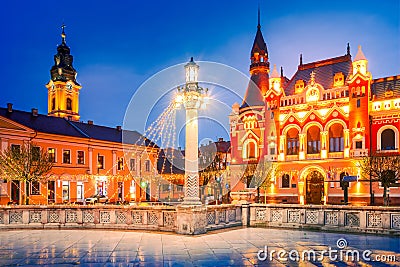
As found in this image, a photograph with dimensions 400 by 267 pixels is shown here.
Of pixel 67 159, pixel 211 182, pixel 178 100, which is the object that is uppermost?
pixel 178 100

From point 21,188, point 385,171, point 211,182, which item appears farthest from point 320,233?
point 211,182

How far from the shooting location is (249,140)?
157 feet

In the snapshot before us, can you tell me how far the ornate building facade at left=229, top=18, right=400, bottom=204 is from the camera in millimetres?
38000

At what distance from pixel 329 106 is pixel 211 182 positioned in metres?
17.2

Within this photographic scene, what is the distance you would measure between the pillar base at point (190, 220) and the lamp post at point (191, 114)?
575mm

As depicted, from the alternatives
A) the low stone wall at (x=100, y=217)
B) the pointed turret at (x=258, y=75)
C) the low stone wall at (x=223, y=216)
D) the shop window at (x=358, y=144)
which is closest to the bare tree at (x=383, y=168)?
the shop window at (x=358, y=144)

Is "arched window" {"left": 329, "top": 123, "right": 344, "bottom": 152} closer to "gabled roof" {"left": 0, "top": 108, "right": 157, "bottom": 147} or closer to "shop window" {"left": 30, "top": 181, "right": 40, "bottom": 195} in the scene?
"gabled roof" {"left": 0, "top": 108, "right": 157, "bottom": 147}

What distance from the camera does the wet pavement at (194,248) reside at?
959 centimetres

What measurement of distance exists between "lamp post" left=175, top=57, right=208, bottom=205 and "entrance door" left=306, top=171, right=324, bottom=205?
94.3 feet

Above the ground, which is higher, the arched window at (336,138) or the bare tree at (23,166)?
the arched window at (336,138)

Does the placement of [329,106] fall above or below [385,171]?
above

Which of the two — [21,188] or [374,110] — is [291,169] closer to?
[374,110]

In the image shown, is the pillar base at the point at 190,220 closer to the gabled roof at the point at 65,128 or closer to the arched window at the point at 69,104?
the gabled roof at the point at 65,128

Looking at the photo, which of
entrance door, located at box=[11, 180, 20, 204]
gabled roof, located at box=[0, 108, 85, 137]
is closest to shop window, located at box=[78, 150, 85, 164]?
gabled roof, located at box=[0, 108, 85, 137]
